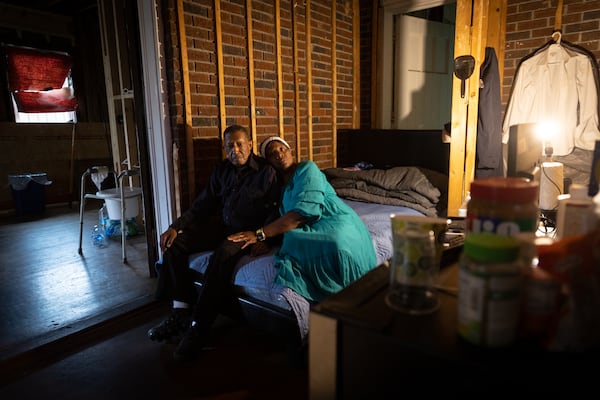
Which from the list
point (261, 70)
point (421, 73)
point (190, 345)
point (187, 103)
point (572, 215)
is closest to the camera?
point (572, 215)

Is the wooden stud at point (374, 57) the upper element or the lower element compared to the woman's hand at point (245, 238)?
Answer: upper

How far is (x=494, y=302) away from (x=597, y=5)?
11.8ft

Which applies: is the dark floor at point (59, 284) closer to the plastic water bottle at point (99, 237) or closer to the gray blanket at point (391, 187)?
the plastic water bottle at point (99, 237)

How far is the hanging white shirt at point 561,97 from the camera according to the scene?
3.15 metres

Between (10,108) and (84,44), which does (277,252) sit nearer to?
(10,108)

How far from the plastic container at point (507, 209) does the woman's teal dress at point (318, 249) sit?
1.22 metres

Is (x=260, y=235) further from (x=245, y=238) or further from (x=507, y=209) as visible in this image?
(x=507, y=209)

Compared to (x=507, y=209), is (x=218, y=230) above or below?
below

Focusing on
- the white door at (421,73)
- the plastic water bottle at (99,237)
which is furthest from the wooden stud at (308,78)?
the plastic water bottle at (99,237)

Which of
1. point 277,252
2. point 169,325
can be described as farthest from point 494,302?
point 169,325

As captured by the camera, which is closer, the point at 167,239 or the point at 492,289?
the point at 492,289

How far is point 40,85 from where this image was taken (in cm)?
621

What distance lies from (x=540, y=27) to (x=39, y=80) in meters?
6.59

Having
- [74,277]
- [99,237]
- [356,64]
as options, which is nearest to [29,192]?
[99,237]
